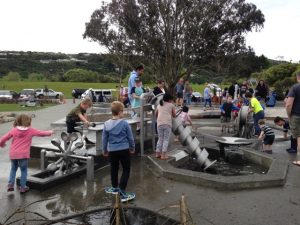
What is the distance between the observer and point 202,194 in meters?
6.22

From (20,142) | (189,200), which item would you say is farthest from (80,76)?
(189,200)

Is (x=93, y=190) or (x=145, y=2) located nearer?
(x=93, y=190)

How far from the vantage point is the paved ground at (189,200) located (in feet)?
17.3

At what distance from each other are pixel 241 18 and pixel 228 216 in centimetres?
3196

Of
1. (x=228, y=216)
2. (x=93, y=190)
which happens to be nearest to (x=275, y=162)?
(x=228, y=216)

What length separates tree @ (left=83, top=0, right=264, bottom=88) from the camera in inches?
1259

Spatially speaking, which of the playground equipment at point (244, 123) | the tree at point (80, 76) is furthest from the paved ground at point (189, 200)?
the tree at point (80, 76)

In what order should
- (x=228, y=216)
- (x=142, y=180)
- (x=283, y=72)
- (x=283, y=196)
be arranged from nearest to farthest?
(x=228, y=216)
(x=283, y=196)
(x=142, y=180)
(x=283, y=72)

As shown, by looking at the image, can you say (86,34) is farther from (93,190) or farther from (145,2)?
(93,190)

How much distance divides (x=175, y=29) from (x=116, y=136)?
27.3 metres

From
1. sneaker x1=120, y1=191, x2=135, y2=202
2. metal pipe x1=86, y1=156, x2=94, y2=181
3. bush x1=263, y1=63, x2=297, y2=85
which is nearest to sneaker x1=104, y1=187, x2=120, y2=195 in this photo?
sneaker x1=120, y1=191, x2=135, y2=202

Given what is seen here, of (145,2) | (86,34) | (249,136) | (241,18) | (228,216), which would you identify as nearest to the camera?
(228,216)

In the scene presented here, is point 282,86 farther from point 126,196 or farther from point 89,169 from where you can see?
point 126,196

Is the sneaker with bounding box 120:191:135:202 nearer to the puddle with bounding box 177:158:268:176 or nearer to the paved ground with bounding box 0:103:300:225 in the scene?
the paved ground with bounding box 0:103:300:225
